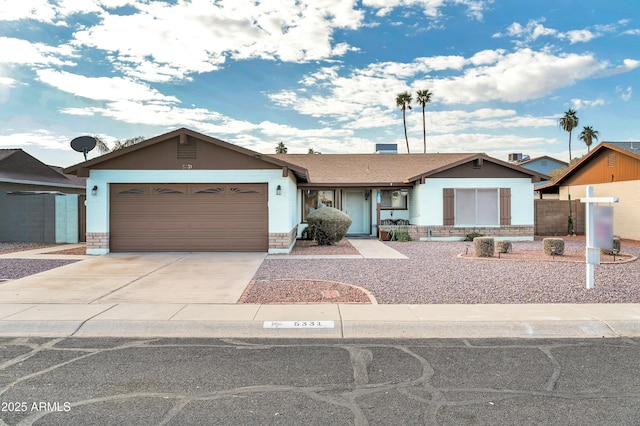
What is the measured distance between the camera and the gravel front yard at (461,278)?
25.2 ft

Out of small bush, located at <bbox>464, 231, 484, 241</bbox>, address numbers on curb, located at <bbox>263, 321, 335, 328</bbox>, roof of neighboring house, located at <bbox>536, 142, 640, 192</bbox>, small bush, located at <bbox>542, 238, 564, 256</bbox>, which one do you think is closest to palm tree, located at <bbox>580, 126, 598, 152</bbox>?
roof of neighboring house, located at <bbox>536, 142, 640, 192</bbox>

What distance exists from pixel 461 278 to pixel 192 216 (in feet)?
29.6

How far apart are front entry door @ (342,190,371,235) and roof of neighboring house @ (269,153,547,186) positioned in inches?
42.9

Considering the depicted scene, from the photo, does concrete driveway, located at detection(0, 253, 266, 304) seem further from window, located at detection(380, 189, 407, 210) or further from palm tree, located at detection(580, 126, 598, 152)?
palm tree, located at detection(580, 126, 598, 152)

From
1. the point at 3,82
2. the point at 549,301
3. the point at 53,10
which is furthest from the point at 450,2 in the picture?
the point at 3,82

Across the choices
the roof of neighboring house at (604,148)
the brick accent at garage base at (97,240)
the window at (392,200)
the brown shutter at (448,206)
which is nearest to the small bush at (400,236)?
the brown shutter at (448,206)

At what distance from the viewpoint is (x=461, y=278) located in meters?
9.55

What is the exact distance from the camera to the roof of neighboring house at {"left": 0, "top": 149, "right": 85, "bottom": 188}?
72.5ft

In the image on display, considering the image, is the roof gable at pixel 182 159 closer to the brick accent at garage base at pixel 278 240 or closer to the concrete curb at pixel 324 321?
the brick accent at garage base at pixel 278 240

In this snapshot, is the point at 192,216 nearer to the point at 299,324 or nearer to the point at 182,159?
the point at 182,159

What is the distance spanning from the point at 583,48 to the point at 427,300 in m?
16.6

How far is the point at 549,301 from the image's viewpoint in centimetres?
739

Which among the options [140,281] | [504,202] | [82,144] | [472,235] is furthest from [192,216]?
[504,202]

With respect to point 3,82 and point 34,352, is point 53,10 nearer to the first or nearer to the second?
point 3,82
